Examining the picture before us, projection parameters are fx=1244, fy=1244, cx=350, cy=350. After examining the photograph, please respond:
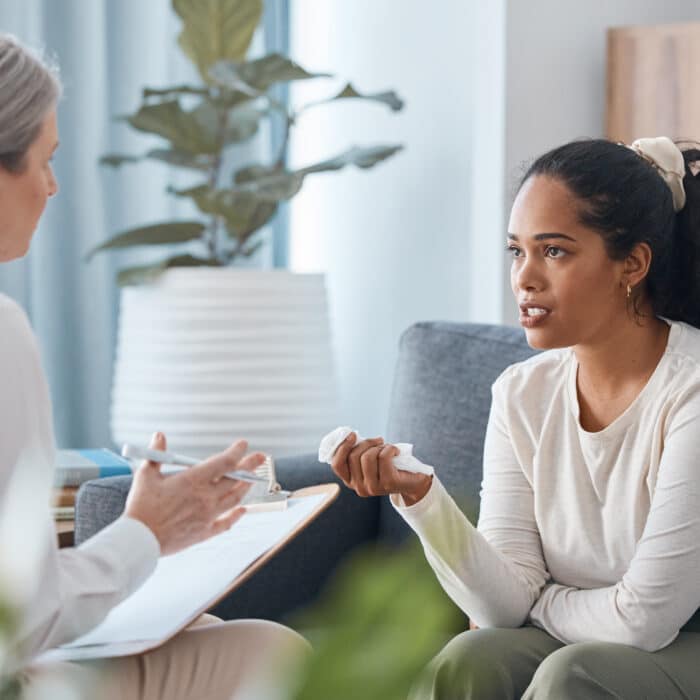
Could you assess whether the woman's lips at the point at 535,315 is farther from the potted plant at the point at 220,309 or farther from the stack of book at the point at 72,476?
the potted plant at the point at 220,309

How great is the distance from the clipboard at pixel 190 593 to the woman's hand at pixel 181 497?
0.44 feet

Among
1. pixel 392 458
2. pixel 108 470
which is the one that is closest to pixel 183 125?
pixel 108 470

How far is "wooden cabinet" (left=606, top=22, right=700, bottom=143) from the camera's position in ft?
8.29

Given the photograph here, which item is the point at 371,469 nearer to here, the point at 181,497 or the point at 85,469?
the point at 181,497

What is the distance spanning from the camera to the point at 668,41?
8.39 feet

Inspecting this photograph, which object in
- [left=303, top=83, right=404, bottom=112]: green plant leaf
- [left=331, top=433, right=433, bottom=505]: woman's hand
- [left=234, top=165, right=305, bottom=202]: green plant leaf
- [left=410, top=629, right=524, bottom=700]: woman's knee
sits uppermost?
[left=303, top=83, right=404, bottom=112]: green plant leaf

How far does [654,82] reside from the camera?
2582 mm

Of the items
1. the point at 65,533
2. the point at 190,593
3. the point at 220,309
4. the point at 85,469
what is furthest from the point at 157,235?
the point at 190,593

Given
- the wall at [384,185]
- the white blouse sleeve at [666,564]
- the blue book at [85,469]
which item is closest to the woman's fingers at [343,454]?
the white blouse sleeve at [666,564]

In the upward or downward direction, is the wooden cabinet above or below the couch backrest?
above

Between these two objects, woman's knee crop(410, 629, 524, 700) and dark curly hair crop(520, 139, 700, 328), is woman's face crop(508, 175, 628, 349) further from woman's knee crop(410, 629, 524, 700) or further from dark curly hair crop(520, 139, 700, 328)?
woman's knee crop(410, 629, 524, 700)

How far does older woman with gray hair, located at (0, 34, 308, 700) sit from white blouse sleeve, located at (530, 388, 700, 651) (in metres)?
0.39

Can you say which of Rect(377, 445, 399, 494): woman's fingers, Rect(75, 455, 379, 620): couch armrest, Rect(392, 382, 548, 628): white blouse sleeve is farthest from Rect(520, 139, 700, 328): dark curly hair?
Rect(75, 455, 379, 620): couch armrest

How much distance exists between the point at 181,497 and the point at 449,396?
3.18 ft
